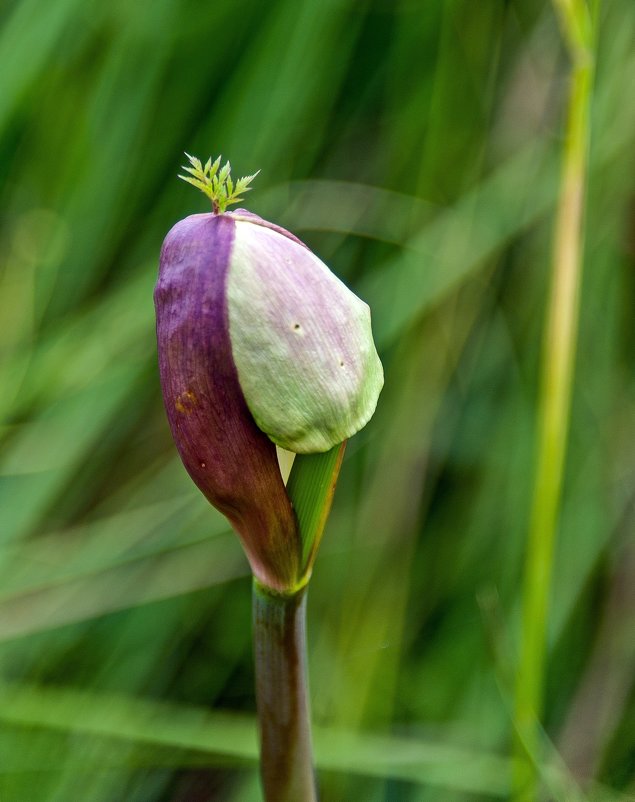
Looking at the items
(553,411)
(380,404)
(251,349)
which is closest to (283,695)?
(251,349)

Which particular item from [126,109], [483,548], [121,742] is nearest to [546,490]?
[483,548]

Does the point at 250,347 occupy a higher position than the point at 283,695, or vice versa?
the point at 250,347

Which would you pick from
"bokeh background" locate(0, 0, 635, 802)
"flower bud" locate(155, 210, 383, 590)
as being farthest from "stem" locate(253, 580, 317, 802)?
"bokeh background" locate(0, 0, 635, 802)

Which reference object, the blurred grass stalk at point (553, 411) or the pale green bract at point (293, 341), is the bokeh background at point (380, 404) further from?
the pale green bract at point (293, 341)

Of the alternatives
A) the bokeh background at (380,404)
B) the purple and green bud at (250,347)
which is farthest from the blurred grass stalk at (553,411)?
the purple and green bud at (250,347)

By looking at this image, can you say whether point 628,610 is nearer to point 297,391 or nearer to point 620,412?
point 620,412

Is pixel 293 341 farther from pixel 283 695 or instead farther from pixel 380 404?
pixel 380 404
